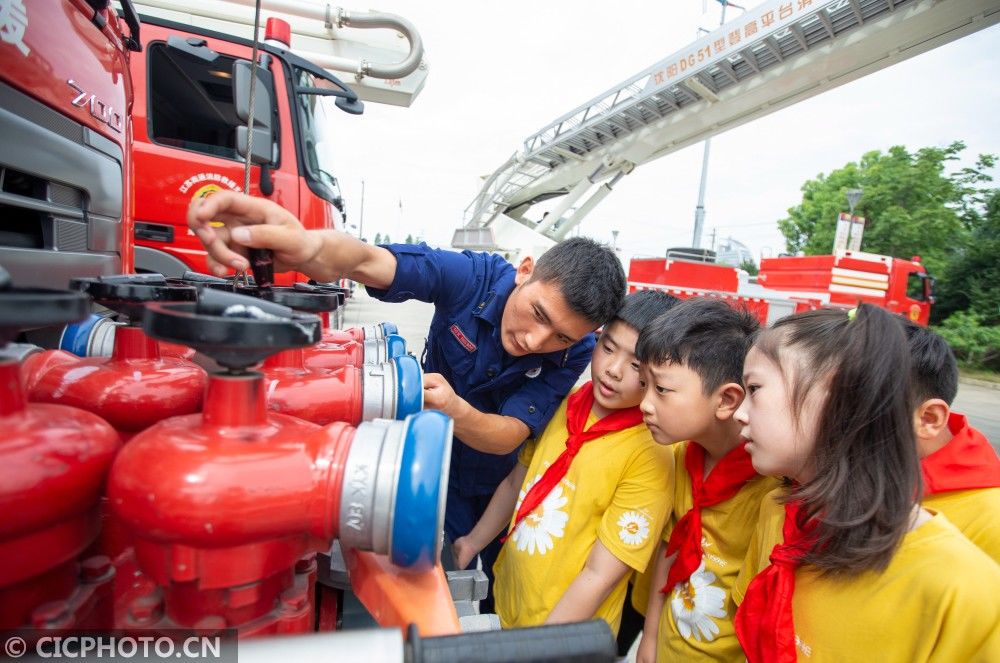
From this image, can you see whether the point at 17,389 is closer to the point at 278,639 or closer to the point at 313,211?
the point at 278,639

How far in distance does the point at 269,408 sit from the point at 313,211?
2438 mm

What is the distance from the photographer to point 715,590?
134 centimetres

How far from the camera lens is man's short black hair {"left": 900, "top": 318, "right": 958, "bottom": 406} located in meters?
1.24

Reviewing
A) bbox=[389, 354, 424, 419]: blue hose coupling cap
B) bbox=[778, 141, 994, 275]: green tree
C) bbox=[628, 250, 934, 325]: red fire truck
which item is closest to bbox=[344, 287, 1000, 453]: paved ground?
bbox=[628, 250, 934, 325]: red fire truck

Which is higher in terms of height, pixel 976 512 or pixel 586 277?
pixel 586 277

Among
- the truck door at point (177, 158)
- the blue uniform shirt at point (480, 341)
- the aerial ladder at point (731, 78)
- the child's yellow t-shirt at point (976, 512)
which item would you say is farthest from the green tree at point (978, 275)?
the truck door at point (177, 158)

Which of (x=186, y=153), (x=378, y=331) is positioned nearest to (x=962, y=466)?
(x=378, y=331)

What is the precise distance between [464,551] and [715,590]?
0.81 meters

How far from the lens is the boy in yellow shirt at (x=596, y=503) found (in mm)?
1328

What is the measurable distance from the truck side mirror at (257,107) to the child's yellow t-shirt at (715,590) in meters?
2.18

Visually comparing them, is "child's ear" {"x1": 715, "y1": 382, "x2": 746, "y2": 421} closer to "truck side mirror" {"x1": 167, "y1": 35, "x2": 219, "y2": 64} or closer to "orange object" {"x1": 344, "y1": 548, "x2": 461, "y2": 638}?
"orange object" {"x1": 344, "y1": 548, "x2": 461, "y2": 638}

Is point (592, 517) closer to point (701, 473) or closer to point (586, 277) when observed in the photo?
point (701, 473)

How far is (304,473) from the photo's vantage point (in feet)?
1.91

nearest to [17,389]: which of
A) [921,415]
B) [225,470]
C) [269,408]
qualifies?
[225,470]
